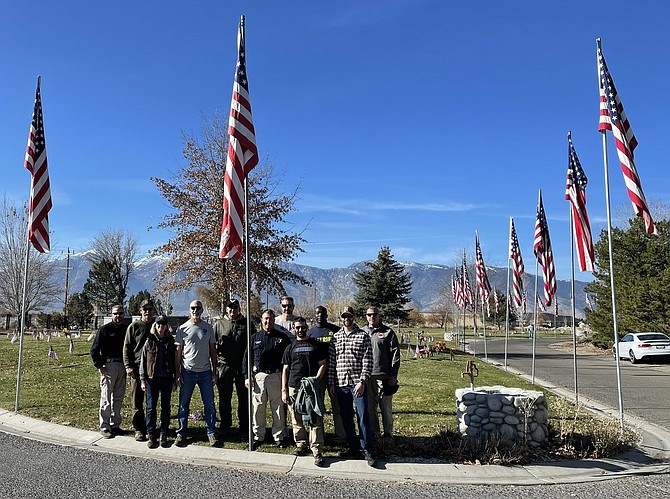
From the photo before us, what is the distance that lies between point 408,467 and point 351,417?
965 mm

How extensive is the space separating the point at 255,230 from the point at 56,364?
31.1 feet

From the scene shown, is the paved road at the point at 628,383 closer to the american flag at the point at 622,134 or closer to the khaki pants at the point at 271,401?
the american flag at the point at 622,134

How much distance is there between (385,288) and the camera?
43.9m

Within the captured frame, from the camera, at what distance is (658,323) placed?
3147cm

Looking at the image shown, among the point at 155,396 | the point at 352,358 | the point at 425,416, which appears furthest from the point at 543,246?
the point at 155,396

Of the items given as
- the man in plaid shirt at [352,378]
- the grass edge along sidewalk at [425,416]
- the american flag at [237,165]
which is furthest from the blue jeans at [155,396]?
the man in plaid shirt at [352,378]

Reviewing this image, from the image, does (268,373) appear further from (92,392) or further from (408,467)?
(92,392)

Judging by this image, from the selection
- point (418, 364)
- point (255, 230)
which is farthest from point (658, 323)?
point (255, 230)

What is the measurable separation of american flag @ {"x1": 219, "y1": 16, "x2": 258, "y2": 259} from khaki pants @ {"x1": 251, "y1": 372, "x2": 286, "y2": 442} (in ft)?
6.33

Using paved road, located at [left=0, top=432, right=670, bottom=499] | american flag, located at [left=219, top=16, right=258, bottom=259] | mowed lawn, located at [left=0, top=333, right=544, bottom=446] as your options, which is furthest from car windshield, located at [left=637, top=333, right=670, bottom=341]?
american flag, located at [left=219, top=16, right=258, bottom=259]

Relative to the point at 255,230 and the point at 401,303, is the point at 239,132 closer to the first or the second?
the point at 255,230

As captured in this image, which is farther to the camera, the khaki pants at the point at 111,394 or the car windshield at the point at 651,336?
the car windshield at the point at 651,336

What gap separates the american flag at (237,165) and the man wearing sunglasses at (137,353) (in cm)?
141

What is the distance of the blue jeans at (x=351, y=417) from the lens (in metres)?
7.61
